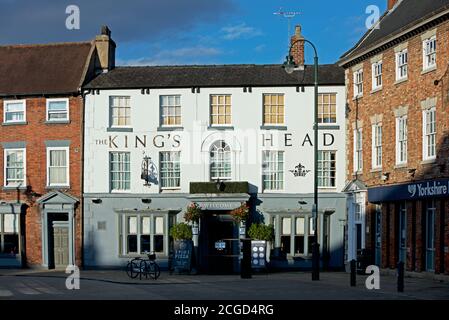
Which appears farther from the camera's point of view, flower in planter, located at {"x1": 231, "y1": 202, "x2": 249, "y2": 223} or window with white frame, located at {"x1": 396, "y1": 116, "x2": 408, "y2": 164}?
flower in planter, located at {"x1": 231, "y1": 202, "x2": 249, "y2": 223}

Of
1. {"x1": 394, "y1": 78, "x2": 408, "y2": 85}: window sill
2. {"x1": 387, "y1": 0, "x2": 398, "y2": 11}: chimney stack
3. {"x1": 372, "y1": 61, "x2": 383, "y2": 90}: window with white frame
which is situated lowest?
{"x1": 394, "y1": 78, "x2": 408, "y2": 85}: window sill

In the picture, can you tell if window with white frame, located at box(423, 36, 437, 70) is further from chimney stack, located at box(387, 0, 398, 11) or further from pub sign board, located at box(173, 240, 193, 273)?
pub sign board, located at box(173, 240, 193, 273)

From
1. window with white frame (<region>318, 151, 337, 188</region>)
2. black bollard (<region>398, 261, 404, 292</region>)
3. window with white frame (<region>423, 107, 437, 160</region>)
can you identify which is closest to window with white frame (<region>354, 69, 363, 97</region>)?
window with white frame (<region>318, 151, 337, 188</region>)

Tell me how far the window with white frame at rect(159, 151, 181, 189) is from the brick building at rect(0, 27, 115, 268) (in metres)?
3.88

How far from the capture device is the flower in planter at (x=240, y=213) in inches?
1538

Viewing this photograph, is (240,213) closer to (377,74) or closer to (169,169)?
(169,169)

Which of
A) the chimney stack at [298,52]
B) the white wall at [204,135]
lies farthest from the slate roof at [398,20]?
the white wall at [204,135]

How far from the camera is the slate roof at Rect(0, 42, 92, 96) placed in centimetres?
4175

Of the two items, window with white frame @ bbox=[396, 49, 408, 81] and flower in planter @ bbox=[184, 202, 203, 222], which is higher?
window with white frame @ bbox=[396, 49, 408, 81]

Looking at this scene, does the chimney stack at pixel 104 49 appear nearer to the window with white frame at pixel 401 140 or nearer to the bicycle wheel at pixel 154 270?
the bicycle wheel at pixel 154 270

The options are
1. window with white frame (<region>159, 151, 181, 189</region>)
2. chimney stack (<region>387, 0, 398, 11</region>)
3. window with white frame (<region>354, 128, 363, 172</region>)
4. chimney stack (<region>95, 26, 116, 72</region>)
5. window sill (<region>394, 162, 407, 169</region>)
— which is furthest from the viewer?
chimney stack (<region>95, 26, 116, 72</region>)

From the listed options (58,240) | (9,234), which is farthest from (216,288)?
(9,234)

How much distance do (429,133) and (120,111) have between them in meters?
15.8
